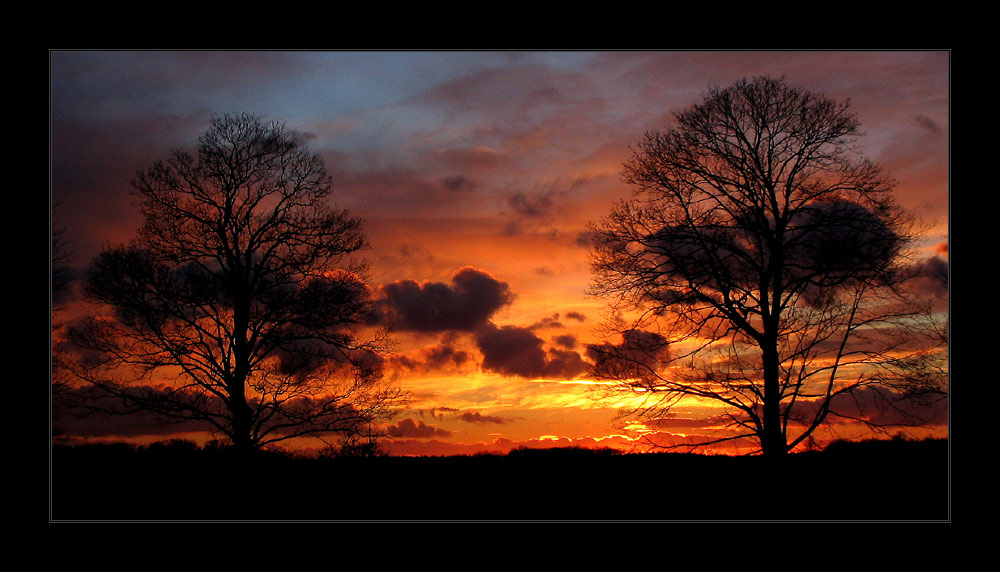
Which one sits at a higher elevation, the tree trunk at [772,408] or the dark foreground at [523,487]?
the tree trunk at [772,408]

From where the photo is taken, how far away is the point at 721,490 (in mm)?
13867

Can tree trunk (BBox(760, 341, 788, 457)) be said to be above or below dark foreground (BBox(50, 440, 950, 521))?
above

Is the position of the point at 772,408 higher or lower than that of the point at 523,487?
higher

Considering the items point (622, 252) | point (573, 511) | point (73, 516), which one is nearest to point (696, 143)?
point (622, 252)

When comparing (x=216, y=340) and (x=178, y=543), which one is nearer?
(x=178, y=543)

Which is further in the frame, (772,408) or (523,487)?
(772,408)

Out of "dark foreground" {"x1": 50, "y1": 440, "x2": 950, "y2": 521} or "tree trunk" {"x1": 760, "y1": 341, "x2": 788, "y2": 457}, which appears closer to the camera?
"dark foreground" {"x1": 50, "y1": 440, "x2": 950, "y2": 521}

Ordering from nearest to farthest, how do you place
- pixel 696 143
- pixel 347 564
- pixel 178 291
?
pixel 347 564 → pixel 696 143 → pixel 178 291

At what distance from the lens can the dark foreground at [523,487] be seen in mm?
13109

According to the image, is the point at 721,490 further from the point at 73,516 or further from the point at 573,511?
the point at 73,516

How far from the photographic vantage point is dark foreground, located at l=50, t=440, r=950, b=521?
1311 cm

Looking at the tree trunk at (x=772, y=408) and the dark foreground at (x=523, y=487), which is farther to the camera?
the tree trunk at (x=772, y=408)

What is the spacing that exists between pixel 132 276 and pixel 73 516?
21.9ft

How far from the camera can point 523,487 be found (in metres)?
14.1
